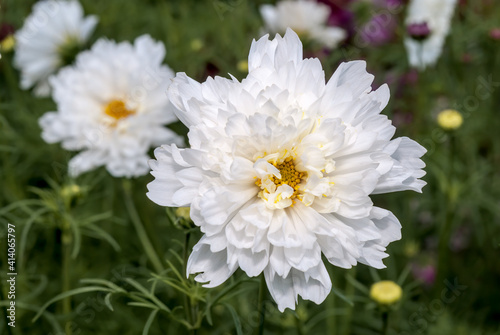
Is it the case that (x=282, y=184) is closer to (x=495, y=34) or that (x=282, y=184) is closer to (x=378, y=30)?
(x=495, y=34)

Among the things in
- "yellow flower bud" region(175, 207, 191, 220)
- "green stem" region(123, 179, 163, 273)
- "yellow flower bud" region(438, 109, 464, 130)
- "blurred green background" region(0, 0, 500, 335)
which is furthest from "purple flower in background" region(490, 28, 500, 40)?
"yellow flower bud" region(175, 207, 191, 220)

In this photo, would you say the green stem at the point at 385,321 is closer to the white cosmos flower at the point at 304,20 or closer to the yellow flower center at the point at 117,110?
the yellow flower center at the point at 117,110

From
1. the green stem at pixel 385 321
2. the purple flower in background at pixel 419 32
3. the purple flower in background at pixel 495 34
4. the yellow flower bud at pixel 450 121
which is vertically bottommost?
the green stem at pixel 385 321

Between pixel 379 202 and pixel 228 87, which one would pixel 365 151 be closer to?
pixel 228 87

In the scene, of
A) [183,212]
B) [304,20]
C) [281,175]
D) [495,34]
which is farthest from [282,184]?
[304,20]

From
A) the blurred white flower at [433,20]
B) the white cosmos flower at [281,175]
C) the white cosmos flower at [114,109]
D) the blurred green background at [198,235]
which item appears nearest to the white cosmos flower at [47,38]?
the blurred green background at [198,235]

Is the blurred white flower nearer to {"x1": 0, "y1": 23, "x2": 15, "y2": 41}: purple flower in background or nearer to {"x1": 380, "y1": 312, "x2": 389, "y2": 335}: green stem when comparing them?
{"x1": 380, "y1": 312, "x2": 389, "y2": 335}: green stem
